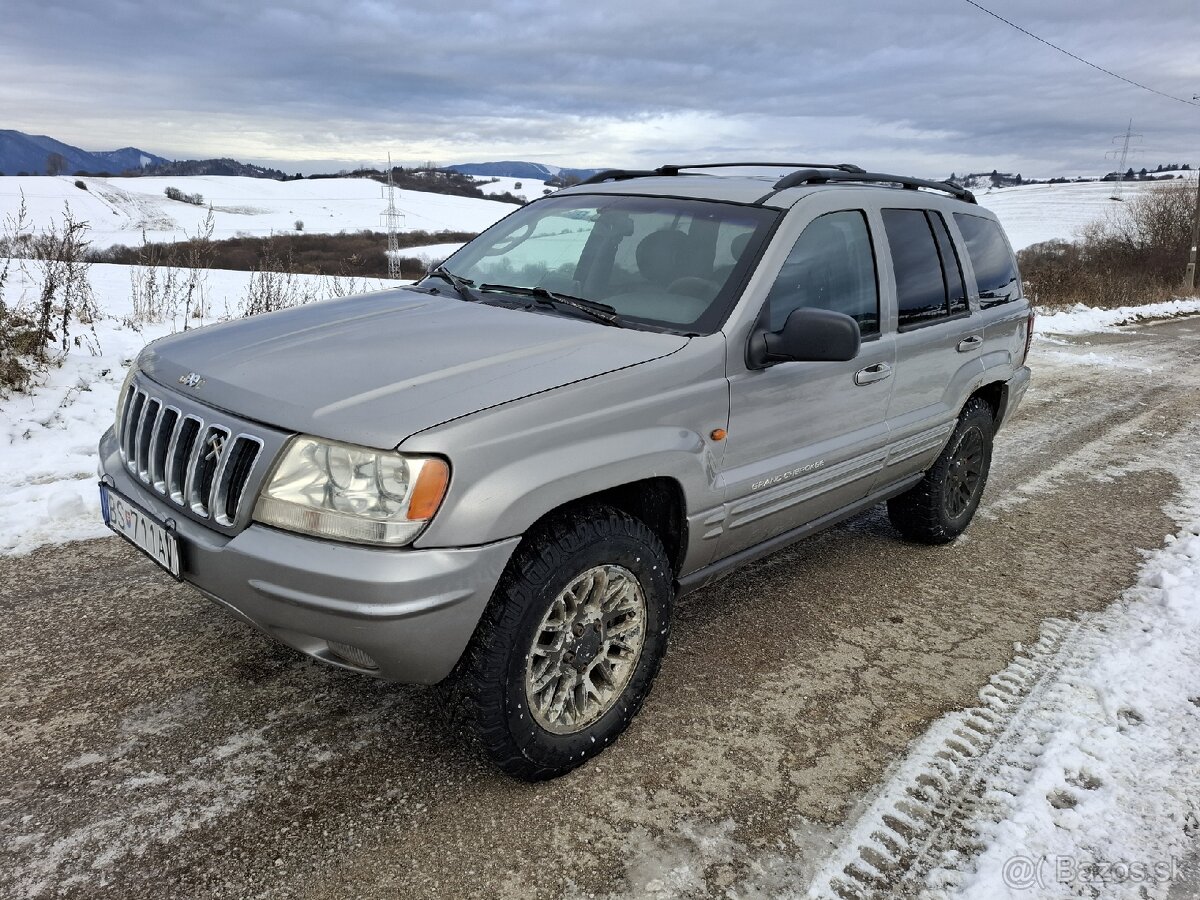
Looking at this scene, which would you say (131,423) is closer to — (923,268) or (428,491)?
(428,491)

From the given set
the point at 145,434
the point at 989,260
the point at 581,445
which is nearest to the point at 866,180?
the point at 989,260

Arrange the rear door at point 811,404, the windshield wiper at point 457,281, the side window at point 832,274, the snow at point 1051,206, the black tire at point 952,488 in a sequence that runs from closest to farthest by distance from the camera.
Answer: the rear door at point 811,404 < the side window at point 832,274 < the windshield wiper at point 457,281 < the black tire at point 952,488 < the snow at point 1051,206

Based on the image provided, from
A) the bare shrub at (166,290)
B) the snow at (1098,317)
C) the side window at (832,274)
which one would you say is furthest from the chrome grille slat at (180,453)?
the snow at (1098,317)

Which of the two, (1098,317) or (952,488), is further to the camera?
(1098,317)

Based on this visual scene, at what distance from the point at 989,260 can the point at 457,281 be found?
2942mm

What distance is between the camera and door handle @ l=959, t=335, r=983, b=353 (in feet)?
13.4

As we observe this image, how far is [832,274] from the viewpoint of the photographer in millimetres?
3309

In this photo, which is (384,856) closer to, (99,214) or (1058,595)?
(1058,595)

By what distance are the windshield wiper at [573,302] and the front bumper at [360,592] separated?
1033 mm

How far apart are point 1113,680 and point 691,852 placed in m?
1.96

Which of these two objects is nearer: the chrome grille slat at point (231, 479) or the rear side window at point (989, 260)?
the chrome grille slat at point (231, 479)

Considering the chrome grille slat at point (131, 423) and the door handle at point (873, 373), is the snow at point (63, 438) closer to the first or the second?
the chrome grille slat at point (131, 423)

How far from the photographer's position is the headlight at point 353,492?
2.07m

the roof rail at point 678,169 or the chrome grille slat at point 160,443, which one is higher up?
the roof rail at point 678,169
